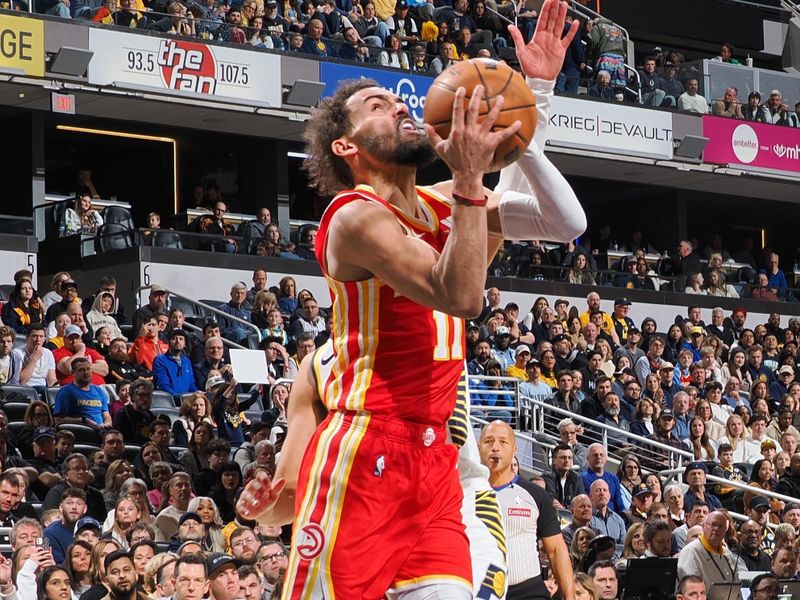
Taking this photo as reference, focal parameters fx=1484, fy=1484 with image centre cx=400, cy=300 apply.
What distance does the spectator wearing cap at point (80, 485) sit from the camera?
38.3ft

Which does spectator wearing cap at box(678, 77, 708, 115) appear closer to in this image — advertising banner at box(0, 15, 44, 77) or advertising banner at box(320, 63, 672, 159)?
advertising banner at box(320, 63, 672, 159)

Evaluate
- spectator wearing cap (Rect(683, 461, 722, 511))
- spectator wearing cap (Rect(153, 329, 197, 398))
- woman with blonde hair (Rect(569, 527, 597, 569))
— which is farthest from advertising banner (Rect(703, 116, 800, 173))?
woman with blonde hair (Rect(569, 527, 597, 569))

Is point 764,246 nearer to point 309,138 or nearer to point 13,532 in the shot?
point 13,532

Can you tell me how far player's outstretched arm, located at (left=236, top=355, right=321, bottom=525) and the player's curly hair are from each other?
667 mm

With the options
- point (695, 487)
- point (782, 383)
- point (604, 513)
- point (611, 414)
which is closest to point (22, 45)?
point (611, 414)

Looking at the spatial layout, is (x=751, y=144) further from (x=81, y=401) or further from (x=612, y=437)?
(x=81, y=401)

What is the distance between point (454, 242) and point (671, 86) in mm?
23496

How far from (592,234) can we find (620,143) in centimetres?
500

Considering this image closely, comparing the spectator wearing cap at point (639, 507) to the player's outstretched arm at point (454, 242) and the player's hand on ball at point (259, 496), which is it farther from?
the player's outstretched arm at point (454, 242)

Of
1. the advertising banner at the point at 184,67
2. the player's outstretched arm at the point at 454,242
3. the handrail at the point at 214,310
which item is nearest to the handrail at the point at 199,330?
the handrail at the point at 214,310

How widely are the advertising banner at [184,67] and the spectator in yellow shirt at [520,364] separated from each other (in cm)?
643

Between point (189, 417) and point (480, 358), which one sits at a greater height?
point (480, 358)

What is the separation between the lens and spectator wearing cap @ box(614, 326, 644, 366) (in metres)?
20.1

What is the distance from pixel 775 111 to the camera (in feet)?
90.0
